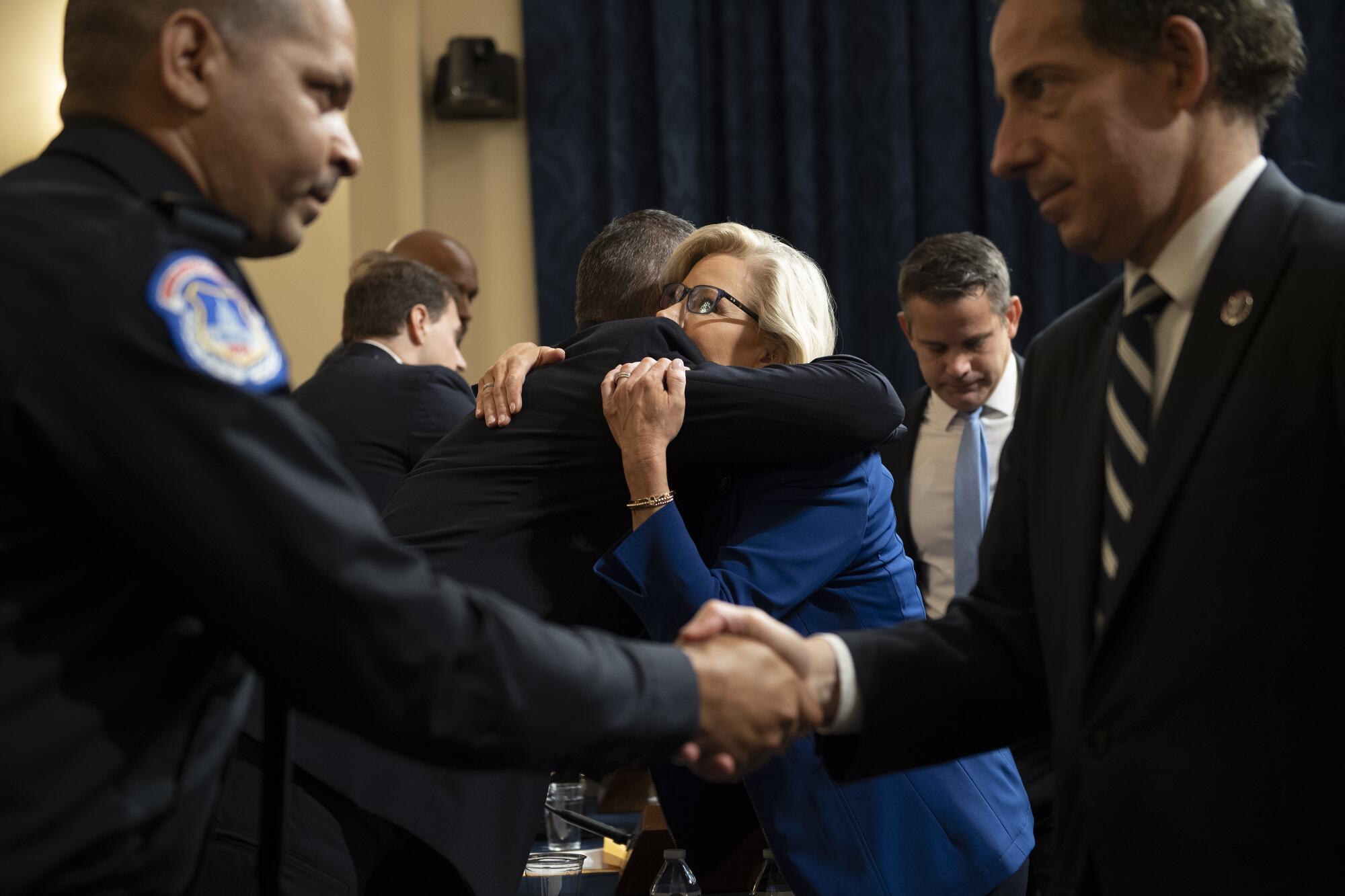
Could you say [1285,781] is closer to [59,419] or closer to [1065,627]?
[1065,627]

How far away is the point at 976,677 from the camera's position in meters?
1.49

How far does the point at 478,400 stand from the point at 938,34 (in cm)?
370

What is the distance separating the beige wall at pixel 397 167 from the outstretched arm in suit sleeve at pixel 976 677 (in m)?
3.80

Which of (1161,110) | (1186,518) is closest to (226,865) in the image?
(1186,518)

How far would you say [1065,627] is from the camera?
1302 mm

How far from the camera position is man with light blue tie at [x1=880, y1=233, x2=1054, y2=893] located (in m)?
3.48

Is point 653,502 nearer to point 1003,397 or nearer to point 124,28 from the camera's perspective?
point 124,28

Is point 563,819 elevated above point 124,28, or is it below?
below

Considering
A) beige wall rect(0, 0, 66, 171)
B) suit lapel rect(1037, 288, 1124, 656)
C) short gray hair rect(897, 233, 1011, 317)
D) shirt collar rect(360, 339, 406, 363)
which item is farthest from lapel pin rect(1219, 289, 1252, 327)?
beige wall rect(0, 0, 66, 171)

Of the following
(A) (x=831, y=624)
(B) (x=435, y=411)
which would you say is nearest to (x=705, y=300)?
(A) (x=831, y=624)

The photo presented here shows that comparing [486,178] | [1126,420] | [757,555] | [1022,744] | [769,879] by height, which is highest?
[1126,420]

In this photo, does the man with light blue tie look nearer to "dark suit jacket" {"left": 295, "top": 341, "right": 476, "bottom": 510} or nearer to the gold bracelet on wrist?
"dark suit jacket" {"left": 295, "top": 341, "right": 476, "bottom": 510}

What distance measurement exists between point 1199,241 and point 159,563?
0.94 m

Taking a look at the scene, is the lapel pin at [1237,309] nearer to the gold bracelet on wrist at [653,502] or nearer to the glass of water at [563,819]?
the gold bracelet on wrist at [653,502]
